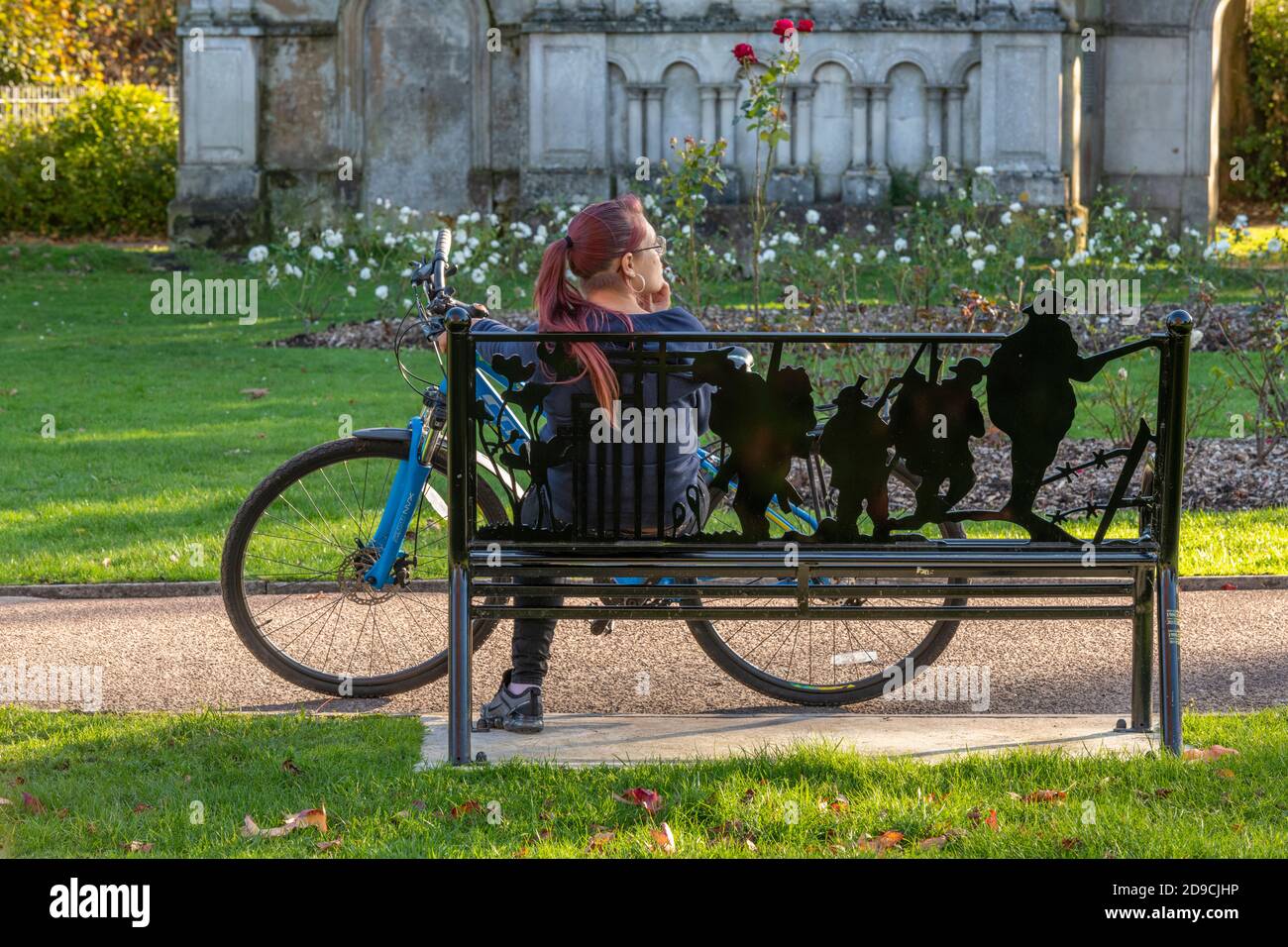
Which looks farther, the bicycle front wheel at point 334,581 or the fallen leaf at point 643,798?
the bicycle front wheel at point 334,581

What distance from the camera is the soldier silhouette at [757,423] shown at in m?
4.89

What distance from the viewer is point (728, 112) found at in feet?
69.4

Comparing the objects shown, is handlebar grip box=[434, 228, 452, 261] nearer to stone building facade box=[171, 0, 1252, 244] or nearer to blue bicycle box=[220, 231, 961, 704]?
blue bicycle box=[220, 231, 961, 704]

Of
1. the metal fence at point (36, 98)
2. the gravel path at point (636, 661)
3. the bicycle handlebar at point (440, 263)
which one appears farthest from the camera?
the metal fence at point (36, 98)

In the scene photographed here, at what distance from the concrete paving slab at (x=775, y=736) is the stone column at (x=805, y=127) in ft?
53.6

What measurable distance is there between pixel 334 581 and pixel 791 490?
1.76 meters

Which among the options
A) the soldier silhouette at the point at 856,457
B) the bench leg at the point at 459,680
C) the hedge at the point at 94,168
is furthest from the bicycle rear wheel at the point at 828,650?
the hedge at the point at 94,168

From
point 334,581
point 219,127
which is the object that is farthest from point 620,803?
point 219,127

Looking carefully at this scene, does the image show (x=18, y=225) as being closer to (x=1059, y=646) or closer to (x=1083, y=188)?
(x=1083, y=188)

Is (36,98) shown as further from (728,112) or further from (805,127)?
(805,127)

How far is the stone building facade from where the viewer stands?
20844 mm

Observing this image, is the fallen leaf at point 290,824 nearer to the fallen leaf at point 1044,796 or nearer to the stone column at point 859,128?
the fallen leaf at point 1044,796

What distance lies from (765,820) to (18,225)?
25502 millimetres

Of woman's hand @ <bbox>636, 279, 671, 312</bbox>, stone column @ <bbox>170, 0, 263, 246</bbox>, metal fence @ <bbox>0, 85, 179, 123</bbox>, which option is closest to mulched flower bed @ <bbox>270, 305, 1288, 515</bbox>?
woman's hand @ <bbox>636, 279, 671, 312</bbox>
